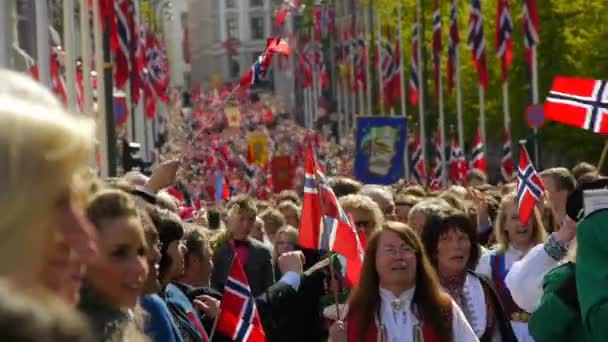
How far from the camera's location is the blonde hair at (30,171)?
6.09ft

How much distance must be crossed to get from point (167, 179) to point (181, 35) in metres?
149

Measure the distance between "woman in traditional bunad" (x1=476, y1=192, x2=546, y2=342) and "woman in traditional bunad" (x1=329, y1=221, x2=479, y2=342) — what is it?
1.60m

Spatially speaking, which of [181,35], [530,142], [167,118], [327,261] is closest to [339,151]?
[167,118]

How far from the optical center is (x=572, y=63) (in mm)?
41500

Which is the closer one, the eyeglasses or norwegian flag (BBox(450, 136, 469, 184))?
the eyeglasses

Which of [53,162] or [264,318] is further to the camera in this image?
[264,318]

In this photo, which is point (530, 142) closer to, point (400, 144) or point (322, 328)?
point (400, 144)

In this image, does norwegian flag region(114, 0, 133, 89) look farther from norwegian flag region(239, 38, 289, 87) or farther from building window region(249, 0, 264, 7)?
building window region(249, 0, 264, 7)

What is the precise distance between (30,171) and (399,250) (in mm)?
4584

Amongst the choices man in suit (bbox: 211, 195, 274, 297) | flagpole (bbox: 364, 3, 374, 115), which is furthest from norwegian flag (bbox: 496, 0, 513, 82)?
flagpole (bbox: 364, 3, 374, 115)

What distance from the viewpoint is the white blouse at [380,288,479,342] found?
6.13 meters

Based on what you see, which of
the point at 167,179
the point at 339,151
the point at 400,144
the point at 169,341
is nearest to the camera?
the point at 169,341

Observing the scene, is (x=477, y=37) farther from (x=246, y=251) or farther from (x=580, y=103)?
(x=580, y=103)

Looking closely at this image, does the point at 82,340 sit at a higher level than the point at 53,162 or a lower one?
lower
